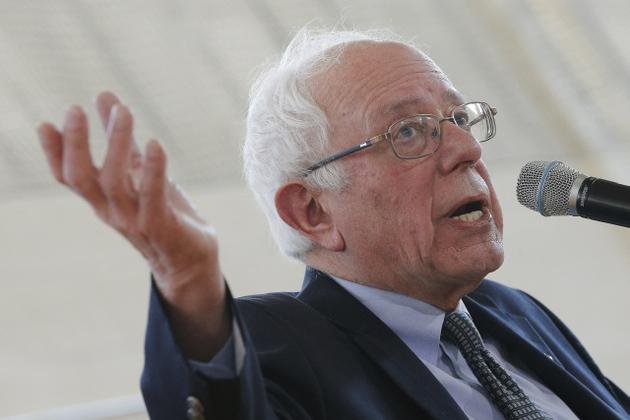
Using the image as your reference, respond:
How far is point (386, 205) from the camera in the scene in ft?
6.31

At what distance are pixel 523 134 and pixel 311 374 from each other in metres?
2.40

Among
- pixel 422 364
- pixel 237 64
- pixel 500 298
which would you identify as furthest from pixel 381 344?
pixel 237 64

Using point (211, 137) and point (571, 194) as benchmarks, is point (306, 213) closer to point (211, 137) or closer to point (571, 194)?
point (571, 194)

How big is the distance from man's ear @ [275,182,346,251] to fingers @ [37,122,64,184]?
91 cm

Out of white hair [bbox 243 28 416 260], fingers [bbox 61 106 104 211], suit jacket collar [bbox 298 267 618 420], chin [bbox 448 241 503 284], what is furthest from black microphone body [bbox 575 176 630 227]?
fingers [bbox 61 106 104 211]

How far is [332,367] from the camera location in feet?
5.59

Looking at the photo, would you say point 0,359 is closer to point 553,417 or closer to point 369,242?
point 369,242

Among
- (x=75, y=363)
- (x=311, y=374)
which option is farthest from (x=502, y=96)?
(x=311, y=374)

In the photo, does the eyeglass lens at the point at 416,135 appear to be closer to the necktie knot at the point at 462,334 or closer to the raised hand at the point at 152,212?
the necktie knot at the point at 462,334

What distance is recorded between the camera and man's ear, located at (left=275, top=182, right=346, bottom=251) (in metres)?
1.99

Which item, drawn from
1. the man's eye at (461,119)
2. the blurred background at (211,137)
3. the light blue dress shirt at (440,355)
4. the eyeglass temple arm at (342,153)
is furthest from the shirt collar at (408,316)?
the blurred background at (211,137)

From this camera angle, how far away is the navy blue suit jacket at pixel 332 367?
4.12 feet

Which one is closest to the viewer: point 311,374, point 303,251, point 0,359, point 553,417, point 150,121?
point 311,374

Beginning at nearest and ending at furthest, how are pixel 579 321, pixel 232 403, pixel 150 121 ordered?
Answer: 1. pixel 232 403
2. pixel 150 121
3. pixel 579 321
